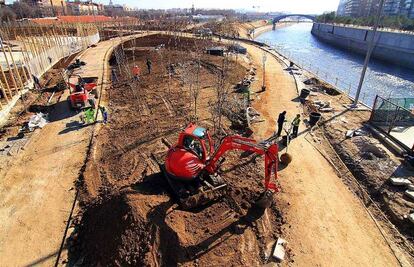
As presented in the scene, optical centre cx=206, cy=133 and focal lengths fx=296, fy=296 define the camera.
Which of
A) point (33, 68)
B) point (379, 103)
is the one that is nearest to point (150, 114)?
point (379, 103)

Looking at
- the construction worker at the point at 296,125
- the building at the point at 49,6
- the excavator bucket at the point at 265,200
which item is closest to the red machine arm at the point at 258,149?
the excavator bucket at the point at 265,200

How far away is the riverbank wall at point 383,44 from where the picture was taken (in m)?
46.1

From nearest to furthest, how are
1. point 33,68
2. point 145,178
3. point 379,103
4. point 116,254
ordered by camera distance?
point 116,254 → point 145,178 → point 379,103 → point 33,68

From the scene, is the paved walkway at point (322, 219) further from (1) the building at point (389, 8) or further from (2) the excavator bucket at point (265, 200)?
(1) the building at point (389, 8)

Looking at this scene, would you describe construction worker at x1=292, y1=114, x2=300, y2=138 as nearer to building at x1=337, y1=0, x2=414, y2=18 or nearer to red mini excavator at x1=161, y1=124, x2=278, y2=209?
red mini excavator at x1=161, y1=124, x2=278, y2=209

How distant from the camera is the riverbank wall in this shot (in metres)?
46.1

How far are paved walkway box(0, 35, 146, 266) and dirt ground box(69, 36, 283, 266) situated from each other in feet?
2.38

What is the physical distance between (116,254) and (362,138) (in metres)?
13.5

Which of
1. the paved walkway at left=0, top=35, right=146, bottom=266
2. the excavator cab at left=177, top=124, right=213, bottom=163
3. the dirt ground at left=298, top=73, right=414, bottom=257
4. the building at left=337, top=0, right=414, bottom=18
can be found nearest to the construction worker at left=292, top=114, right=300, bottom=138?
the dirt ground at left=298, top=73, right=414, bottom=257

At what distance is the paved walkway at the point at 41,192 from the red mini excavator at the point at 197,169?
423cm

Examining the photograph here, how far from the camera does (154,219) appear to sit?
30.1ft

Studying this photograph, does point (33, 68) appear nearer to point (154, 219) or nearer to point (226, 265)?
point (154, 219)

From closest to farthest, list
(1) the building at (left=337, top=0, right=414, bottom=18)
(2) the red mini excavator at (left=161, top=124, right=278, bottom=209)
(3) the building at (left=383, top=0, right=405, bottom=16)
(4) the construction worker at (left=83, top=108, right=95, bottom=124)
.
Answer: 1. (2) the red mini excavator at (left=161, top=124, right=278, bottom=209)
2. (4) the construction worker at (left=83, top=108, right=95, bottom=124)
3. (1) the building at (left=337, top=0, right=414, bottom=18)
4. (3) the building at (left=383, top=0, right=405, bottom=16)

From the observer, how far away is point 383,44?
5291 centimetres
